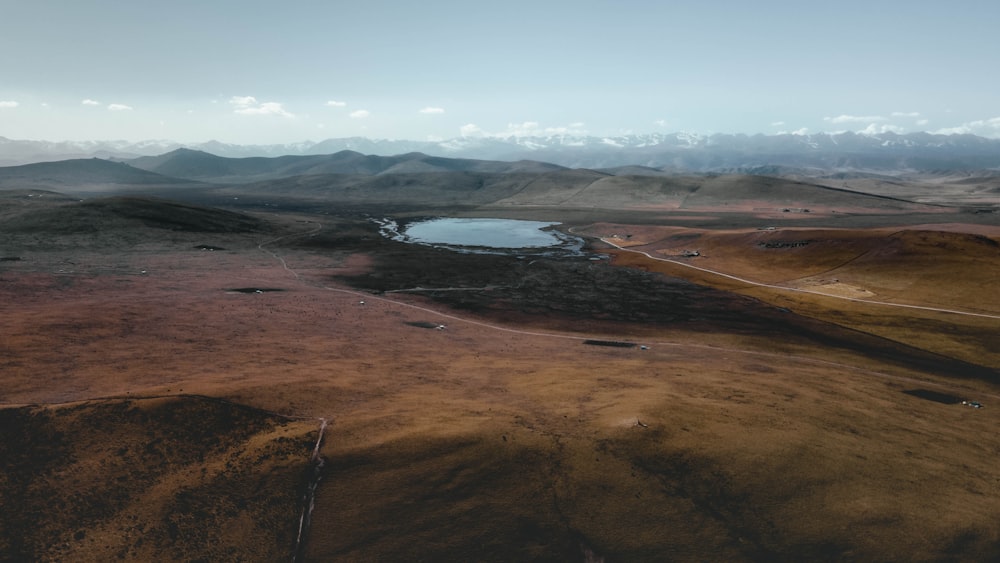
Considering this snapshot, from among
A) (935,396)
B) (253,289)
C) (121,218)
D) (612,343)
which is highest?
(121,218)

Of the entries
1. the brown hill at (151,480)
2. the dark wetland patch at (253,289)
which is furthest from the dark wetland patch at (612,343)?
the dark wetland patch at (253,289)

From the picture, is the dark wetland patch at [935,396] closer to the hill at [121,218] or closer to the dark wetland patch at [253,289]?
the dark wetland patch at [253,289]

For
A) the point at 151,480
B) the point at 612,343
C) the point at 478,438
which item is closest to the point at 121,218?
the point at 612,343

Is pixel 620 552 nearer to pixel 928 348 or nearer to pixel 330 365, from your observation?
pixel 330 365

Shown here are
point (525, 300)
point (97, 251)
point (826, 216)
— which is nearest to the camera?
point (525, 300)

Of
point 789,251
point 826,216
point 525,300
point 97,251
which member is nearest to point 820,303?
point 789,251

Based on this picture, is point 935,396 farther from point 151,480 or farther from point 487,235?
point 487,235

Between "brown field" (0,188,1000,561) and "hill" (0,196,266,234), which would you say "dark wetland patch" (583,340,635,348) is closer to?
"brown field" (0,188,1000,561)
